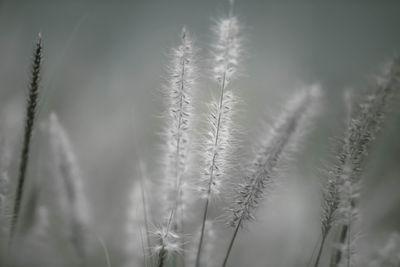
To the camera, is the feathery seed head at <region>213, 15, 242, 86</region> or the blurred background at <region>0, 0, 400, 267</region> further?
the blurred background at <region>0, 0, 400, 267</region>

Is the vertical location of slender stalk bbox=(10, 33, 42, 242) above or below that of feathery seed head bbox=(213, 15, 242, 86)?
below

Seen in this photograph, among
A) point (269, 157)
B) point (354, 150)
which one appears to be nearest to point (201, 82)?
point (269, 157)

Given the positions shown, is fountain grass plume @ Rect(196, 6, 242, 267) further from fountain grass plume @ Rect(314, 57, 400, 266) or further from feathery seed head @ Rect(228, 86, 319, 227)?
fountain grass plume @ Rect(314, 57, 400, 266)

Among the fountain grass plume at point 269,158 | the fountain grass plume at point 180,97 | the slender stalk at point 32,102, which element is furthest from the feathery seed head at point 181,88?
the slender stalk at point 32,102

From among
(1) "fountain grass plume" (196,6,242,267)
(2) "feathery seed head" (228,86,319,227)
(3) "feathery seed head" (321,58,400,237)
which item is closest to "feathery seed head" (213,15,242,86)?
(1) "fountain grass plume" (196,6,242,267)

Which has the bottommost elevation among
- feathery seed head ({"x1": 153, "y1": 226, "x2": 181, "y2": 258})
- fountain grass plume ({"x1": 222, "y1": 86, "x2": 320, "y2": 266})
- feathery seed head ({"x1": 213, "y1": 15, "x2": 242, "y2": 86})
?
feathery seed head ({"x1": 153, "y1": 226, "x2": 181, "y2": 258})

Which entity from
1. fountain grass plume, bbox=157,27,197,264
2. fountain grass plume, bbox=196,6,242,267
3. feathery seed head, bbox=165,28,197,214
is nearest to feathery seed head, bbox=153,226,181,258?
fountain grass plume, bbox=157,27,197,264

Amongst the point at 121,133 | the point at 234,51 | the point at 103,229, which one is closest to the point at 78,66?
the point at 121,133

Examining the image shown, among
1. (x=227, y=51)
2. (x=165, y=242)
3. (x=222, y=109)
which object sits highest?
(x=227, y=51)

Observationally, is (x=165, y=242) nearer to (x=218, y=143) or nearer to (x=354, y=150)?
(x=218, y=143)
